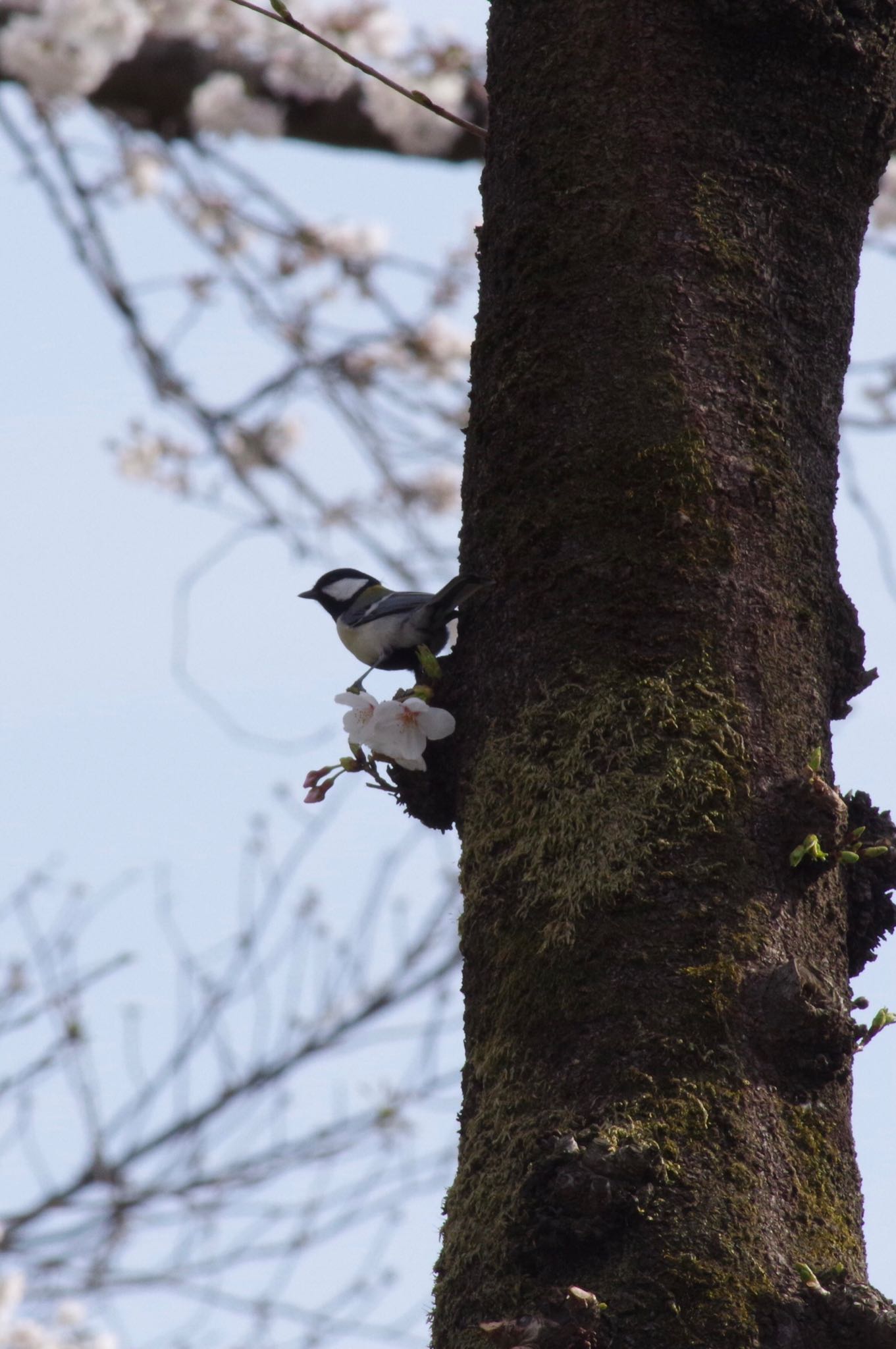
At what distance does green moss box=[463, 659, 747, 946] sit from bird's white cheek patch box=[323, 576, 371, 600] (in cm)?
247

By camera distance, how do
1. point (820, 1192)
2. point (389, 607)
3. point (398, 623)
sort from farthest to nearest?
point (389, 607)
point (398, 623)
point (820, 1192)

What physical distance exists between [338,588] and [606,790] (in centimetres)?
267

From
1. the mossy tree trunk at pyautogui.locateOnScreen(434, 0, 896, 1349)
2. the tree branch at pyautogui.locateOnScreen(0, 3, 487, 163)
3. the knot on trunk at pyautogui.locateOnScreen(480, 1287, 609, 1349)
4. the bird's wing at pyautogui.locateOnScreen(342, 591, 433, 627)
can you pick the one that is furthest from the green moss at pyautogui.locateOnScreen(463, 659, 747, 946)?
the tree branch at pyautogui.locateOnScreen(0, 3, 487, 163)

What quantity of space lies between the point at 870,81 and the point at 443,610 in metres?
0.89

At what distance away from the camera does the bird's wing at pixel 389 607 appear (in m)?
2.53

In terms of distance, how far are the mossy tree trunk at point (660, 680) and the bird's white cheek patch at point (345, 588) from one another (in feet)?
7.16

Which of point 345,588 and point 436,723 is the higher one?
point 345,588

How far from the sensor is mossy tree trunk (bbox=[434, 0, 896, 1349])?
4.25 feet

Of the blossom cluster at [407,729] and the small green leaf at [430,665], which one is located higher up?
the small green leaf at [430,665]

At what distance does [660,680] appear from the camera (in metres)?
1.54

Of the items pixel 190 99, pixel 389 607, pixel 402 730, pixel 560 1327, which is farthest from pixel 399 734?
pixel 190 99

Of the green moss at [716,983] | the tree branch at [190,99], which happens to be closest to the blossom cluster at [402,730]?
the green moss at [716,983]

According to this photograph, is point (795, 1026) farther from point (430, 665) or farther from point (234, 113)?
point (234, 113)

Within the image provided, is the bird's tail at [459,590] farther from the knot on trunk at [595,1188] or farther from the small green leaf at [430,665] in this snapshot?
the knot on trunk at [595,1188]
